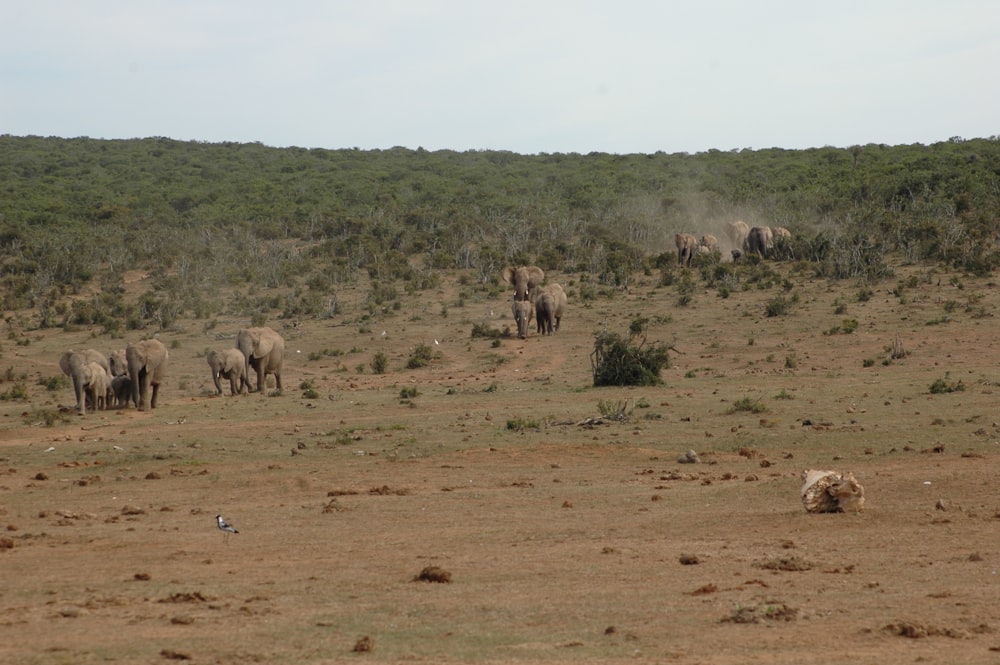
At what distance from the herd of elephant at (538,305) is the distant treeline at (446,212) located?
5291 mm

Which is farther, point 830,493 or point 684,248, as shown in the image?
point 684,248

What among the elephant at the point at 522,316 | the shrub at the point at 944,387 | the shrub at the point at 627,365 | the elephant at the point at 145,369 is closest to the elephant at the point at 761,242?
the elephant at the point at 522,316

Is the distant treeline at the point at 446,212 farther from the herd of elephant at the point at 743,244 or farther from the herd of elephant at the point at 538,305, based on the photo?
the herd of elephant at the point at 538,305

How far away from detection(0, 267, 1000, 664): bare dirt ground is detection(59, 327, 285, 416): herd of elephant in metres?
0.70

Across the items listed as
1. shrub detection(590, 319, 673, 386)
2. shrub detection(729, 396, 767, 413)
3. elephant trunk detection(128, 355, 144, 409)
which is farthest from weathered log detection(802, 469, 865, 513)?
elephant trunk detection(128, 355, 144, 409)

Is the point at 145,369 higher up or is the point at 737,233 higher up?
the point at 737,233

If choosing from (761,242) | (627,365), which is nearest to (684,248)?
(761,242)

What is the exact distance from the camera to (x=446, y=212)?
→ 163ft

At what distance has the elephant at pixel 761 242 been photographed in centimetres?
3753

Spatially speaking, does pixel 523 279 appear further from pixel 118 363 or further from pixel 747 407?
pixel 747 407

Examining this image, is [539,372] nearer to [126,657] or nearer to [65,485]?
[65,485]

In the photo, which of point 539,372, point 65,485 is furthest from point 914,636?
point 539,372

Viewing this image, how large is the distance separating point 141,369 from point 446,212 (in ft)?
94.9

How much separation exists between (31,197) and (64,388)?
35089mm
